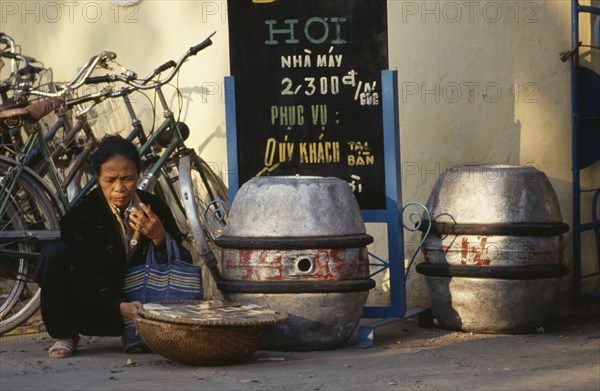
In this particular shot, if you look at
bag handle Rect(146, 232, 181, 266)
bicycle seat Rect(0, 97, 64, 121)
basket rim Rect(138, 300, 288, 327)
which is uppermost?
bicycle seat Rect(0, 97, 64, 121)

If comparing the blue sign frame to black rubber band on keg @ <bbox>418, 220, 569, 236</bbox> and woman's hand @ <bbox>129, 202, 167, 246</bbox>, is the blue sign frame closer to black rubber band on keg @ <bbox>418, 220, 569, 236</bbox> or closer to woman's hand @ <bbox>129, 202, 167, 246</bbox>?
black rubber band on keg @ <bbox>418, 220, 569, 236</bbox>

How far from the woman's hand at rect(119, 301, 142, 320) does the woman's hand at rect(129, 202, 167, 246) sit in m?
0.35

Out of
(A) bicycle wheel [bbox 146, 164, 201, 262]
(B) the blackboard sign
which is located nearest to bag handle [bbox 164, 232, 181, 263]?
(B) the blackboard sign

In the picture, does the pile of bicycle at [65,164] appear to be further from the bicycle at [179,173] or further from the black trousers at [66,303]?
the black trousers at [66,303]

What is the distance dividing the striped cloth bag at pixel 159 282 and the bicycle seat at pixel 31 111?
117 cm

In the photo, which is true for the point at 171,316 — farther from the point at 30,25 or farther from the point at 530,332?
the point at 30,25

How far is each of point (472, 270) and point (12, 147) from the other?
272 cm

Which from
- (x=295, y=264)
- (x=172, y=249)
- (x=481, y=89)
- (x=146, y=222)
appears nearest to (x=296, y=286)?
(x=295, y=264)

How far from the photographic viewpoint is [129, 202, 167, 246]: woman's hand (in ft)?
18.7

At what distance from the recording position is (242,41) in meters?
6.36

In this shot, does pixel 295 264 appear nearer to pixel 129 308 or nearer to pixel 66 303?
pixel 129 308

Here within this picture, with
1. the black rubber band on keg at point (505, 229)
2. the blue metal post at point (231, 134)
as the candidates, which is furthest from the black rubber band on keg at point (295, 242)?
the black rubber band on keg at point (505, 229)

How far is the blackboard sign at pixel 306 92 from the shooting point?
632 cm

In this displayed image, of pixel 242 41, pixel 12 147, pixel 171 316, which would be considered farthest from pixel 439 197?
pixel 12 147
